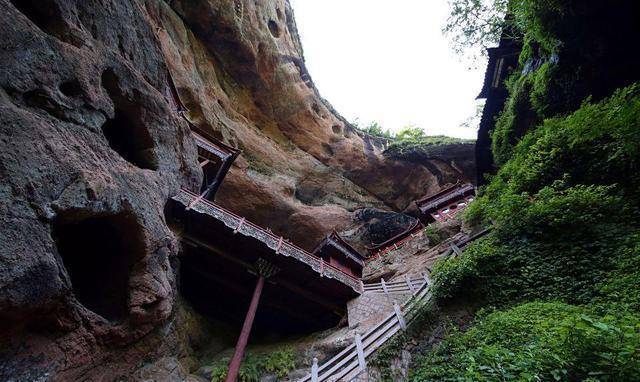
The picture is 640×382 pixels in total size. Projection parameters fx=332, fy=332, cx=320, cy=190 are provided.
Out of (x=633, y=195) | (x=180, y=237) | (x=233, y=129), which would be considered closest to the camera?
(x=633, y=195)

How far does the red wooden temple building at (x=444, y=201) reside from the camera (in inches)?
943

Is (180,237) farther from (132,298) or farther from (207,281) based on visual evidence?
(132,298)

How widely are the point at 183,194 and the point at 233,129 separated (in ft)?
41.3

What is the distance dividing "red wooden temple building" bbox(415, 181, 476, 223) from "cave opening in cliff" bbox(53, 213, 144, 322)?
781 inches

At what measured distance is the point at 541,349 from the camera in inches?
192

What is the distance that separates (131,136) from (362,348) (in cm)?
1002

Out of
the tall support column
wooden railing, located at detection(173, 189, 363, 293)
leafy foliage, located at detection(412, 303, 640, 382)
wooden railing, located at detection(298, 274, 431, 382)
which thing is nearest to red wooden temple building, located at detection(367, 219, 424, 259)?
wooden railing, located at detection(173, 189, 363, 293)

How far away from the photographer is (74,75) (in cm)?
824

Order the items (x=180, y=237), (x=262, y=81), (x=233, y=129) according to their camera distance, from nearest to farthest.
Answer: (x=180, y=237), (x=233, y=129), (x=262, y=81)

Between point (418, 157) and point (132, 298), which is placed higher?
point (418, 157)

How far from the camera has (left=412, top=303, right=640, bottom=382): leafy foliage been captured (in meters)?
4.06

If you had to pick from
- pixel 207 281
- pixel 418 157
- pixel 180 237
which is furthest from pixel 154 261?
pixel 418 157

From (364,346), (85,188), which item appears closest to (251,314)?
(364,346)

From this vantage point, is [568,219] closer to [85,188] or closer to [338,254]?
[85,188]
